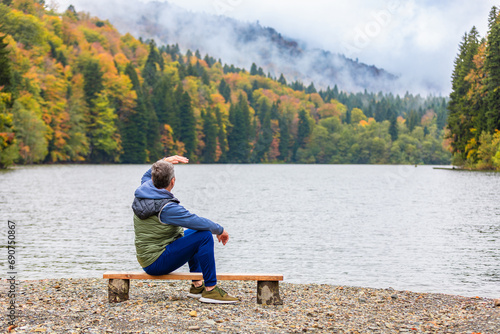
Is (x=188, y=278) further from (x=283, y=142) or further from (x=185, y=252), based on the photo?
(x=283, y=142)

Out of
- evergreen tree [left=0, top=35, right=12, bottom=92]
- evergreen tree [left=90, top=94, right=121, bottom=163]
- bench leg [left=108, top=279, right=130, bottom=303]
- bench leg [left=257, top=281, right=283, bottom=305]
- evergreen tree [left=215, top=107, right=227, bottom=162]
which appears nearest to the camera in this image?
bench leg [left=108, top=279, right=130, bottom=303]

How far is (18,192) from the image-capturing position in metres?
42.1

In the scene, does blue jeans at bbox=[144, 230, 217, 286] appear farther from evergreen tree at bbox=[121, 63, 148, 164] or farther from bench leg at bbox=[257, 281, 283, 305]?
evergreen tree at bbox=[121, 63, 148, 164]

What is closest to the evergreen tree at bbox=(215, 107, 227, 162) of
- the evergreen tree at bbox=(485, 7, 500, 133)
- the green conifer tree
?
A: the green conifer tree

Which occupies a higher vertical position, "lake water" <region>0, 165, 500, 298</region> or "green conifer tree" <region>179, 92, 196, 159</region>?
"green conifer tree" <region>179, 92, 196, 159</region>

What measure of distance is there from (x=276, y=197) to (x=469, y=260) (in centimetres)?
2978

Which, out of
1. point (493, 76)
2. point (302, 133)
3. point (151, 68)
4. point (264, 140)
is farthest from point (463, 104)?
point (302, 133)

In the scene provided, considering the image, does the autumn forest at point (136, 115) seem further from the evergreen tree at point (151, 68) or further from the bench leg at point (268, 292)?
the bench leg at point (268, 292)

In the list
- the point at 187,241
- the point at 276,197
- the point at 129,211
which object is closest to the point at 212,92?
the point at 276,197

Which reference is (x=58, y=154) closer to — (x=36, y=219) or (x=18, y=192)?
(x=18, y=192)

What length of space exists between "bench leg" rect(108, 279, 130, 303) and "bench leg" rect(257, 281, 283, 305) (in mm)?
2197

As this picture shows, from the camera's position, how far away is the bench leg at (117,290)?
9.30m

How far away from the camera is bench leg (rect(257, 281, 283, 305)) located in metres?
9.45

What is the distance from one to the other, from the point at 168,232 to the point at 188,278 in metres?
0.84
